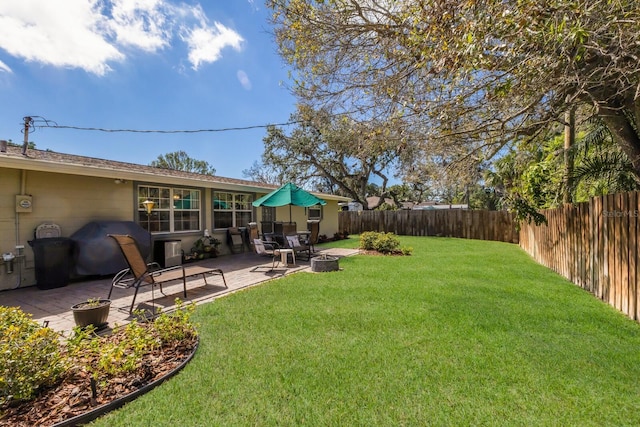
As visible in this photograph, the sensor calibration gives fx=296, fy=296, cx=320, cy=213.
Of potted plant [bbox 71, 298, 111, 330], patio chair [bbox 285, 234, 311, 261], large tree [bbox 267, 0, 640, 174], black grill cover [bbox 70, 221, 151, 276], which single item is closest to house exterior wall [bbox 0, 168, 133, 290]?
black grill cover [bbox 70, 221, 151, 276]

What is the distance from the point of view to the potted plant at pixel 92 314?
12.2 ft

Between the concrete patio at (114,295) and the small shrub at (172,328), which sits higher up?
the small shrub at (172,328)

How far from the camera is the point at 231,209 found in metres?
11.3

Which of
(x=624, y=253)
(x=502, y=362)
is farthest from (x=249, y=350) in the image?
(x=624, y=253)

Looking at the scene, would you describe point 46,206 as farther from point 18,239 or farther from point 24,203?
point 18,239

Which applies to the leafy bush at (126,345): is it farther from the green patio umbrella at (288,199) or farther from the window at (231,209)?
the window at (231,209)

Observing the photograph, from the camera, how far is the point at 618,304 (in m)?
4.56

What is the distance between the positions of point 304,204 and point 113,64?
1032 centimetres

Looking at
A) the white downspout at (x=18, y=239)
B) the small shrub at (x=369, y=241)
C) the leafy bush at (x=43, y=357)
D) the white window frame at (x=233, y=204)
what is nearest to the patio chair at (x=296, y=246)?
the small shrub at (x=369, y=241)

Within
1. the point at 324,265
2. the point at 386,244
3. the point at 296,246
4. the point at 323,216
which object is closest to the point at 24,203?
the point at 296,246

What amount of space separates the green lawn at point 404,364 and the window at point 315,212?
35.9ft

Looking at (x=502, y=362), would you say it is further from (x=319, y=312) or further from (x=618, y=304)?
(x=618, y=304)

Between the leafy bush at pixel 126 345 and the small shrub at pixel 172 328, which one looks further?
the small shrub at pixel 172 328

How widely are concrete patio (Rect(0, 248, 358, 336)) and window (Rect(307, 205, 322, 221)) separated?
8.31 meters
